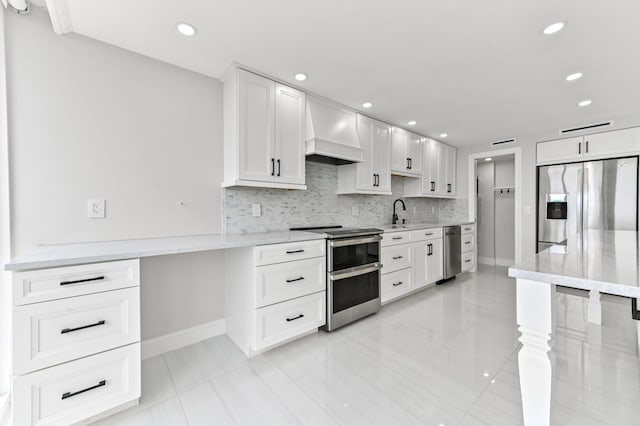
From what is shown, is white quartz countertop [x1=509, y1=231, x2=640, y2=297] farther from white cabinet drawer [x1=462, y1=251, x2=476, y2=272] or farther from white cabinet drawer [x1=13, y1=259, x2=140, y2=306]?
white cabinet drawer [x1=462, y1=251, x2=476, y2=272]

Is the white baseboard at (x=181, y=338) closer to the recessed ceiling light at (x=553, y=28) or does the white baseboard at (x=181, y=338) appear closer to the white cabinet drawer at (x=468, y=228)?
the recessed ceiling light at (x=553, y=28)

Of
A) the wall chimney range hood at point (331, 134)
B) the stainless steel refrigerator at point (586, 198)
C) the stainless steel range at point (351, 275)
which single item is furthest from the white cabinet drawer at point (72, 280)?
the stainless steel refrigerator at point (586, 198)

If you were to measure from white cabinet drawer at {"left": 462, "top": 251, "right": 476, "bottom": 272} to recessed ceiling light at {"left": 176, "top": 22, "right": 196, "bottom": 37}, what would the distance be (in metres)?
4.53

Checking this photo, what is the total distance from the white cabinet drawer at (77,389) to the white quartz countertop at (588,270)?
1.98 meters

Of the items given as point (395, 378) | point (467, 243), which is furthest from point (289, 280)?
point (467, 243)

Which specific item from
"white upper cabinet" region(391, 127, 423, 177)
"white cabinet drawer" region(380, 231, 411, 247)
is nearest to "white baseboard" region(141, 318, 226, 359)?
"white cabinet drawer" region(380, 231, 411, 247)

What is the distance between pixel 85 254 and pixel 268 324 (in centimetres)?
122

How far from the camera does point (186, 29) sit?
1763 mm

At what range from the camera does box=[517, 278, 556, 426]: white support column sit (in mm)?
1014

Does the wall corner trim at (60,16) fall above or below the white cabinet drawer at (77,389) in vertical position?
above

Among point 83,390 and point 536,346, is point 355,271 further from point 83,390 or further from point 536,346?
point 83,390

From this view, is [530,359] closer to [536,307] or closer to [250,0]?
[536,307]

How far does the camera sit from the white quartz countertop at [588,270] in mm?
855

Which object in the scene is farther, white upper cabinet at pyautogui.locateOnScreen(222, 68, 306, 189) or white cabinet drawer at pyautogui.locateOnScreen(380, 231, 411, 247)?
white cabinet drawer at pyautogui.locateOnScreen(380, 231, 411, 247)
